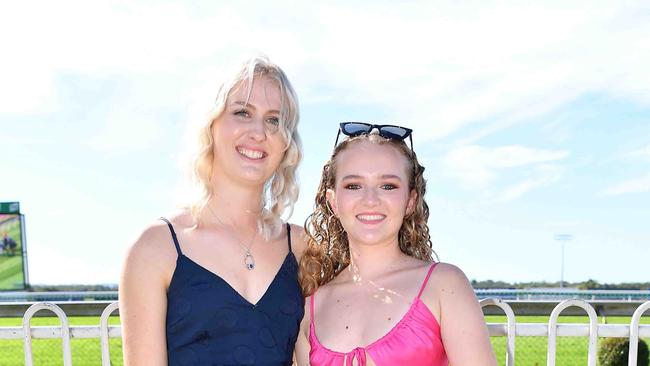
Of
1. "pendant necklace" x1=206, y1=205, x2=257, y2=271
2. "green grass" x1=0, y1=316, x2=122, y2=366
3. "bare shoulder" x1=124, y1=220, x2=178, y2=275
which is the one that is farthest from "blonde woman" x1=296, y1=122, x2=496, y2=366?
"green grass" x1=0, y1=316, x2=122, y2=366

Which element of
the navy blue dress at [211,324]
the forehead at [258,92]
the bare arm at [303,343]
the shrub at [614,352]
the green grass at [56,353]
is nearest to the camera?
the navy blue dress at [211,324]

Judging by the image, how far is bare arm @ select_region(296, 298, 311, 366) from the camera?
2.60 metres

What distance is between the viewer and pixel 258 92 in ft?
8.28

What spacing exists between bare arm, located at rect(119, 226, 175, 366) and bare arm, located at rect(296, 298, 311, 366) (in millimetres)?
571

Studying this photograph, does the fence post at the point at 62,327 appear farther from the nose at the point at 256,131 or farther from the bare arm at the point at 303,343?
the nose at the point at 256,131

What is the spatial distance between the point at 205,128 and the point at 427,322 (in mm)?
1159

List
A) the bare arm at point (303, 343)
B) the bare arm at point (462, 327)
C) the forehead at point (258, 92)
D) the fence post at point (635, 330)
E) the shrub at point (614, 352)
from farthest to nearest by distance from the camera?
the shrub at point (614, 352) < the fence post at point (635, 330) < the bare arm at point (303, 343) < the forehead at point (258, 92) < the bare arm at point (462, 327)

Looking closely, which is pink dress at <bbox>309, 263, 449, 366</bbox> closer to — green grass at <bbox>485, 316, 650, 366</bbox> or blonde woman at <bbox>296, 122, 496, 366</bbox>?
blonde woman at <bbox>296, 122, 496, 366</bbox>

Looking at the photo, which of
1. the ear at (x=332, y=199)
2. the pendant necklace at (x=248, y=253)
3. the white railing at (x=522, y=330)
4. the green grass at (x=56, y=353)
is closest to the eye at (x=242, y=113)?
A: the pendant necklace at (x=248, y=253)

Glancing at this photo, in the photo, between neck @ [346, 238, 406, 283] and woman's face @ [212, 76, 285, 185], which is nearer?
woman's face @ [212, 76, 285, 185]

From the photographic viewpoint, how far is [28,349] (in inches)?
167

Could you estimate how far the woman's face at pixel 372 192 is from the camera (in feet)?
8.40

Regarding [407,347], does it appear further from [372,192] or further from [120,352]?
[120,352]

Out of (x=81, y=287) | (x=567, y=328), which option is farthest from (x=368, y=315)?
(x=81, y=287)
